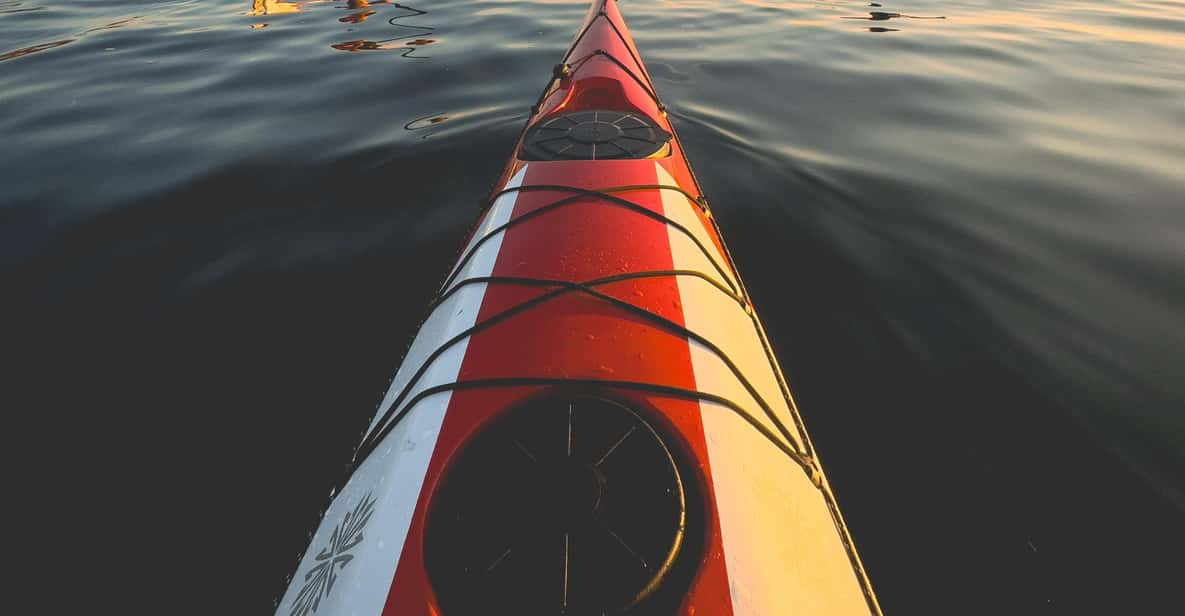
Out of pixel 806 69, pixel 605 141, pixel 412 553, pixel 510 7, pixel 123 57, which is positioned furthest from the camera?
pixel 510 7

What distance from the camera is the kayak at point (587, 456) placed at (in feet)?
3.86

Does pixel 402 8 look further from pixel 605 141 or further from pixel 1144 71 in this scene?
pixel 1144 71

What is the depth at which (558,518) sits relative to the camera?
3.94 feet

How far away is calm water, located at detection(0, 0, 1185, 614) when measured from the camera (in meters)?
2.19

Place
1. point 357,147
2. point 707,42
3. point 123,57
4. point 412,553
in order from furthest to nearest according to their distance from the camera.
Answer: point 707,42 → point 123,57 → point 357,147 → point 412,553

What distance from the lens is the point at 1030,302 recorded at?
→ 125 inches

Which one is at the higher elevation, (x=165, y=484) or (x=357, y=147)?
(x=357, y=147)

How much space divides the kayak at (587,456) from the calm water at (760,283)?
89 cm

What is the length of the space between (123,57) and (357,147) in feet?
21.0

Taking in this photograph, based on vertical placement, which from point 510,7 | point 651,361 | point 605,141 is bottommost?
point 651,361

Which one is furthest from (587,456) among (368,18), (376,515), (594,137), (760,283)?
(368,18)

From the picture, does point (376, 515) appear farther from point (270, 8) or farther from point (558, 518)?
point (270, 8)

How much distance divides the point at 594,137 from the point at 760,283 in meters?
1.53

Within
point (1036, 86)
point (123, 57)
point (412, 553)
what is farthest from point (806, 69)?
point (123, 57)
